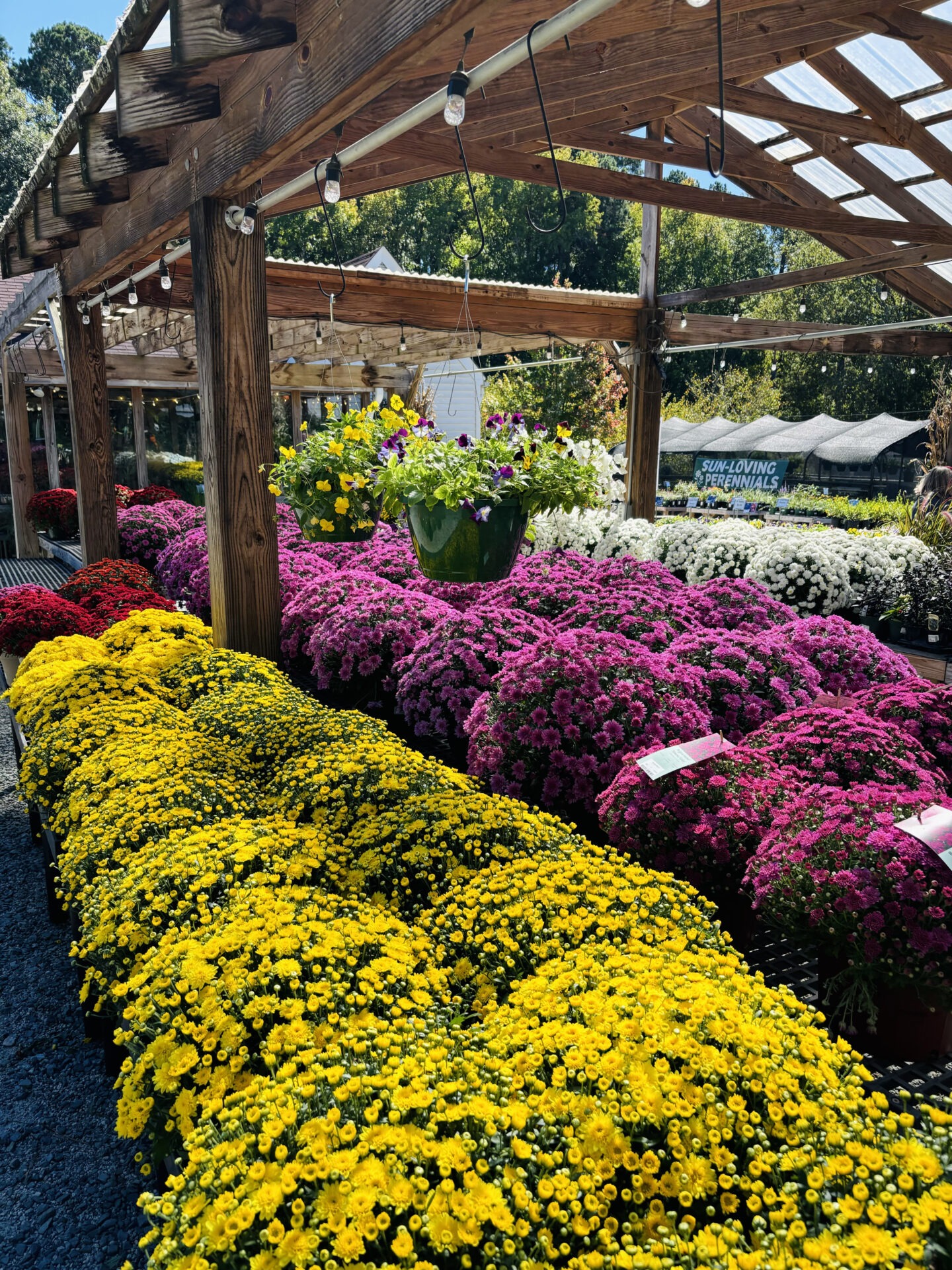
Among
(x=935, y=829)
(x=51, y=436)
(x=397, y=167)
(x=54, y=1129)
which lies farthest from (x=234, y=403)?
(x=51, y=436)

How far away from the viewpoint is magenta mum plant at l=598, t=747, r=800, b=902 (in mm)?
2275

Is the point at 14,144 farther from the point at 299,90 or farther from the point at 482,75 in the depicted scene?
the point at 482,75

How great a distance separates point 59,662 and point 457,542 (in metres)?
2.16

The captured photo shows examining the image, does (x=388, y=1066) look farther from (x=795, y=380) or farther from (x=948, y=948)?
(x=795, y=380)

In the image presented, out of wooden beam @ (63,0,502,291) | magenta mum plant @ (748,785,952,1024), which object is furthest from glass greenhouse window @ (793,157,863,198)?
magenta mum plant @ (748,785,952,1024)

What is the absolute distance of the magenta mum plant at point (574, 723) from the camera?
2.82 metres

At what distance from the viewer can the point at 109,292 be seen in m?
5.16

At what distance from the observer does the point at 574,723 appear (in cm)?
289

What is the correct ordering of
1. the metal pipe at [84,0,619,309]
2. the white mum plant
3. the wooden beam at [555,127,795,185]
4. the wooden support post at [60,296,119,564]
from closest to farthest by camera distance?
the metal pipe at [84,0,619,309], the wooden beam at [555,127,795,185], the wooden support post at [60,296,119,564], the white mum plant

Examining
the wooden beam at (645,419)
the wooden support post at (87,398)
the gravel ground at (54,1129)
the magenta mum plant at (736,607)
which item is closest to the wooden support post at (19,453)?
the wooden support post at (87,398)

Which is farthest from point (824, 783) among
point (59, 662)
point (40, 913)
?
point (59, 662)

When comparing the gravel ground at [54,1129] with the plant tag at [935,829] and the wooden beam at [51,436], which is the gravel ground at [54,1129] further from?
the wooden beam at [51,436]

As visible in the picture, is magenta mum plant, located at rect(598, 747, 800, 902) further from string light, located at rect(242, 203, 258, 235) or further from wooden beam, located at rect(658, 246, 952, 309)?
wooden beam, located at rect(658, 246, 952, 309)

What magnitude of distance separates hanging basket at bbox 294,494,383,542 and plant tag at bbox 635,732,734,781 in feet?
5.65
